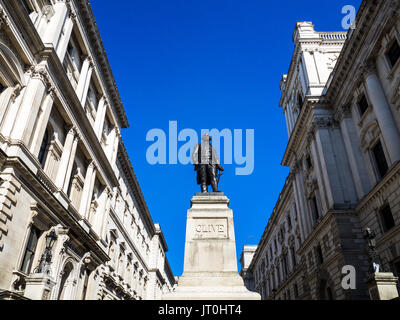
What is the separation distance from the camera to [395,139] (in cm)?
1888

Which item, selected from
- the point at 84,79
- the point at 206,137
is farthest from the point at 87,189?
the point at 206,137

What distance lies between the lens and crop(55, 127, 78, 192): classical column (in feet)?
61.8

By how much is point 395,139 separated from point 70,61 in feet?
71.2

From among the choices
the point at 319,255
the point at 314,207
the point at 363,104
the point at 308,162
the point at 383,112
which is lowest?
the point at 319,255

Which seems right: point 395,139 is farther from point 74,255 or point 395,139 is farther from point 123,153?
point 123,153

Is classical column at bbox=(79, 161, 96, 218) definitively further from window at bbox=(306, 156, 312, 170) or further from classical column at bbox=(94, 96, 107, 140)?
window at bbox=(306, 156, 312, 170)

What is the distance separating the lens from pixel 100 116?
2670 cm

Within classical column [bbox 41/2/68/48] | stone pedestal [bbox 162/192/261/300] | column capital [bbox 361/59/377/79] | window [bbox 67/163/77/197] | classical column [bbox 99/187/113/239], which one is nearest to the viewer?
stone pedestal [bbox 162/192/261/300]

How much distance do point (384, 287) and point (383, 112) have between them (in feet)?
43.2

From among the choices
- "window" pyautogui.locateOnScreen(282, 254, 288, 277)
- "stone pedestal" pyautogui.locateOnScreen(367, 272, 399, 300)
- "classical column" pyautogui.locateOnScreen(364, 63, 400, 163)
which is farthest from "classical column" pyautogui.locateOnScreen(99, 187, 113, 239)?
"window" pyautogui.locateOnScreen(282, 254, 288, 277)

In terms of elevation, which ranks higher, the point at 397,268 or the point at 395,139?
the point at 395,139

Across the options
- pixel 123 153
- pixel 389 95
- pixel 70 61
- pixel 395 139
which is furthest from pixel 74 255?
pixel 389 95

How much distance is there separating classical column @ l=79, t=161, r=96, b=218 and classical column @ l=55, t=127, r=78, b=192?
3310 mm

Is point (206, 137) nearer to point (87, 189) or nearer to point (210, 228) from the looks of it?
point (210, 228)
